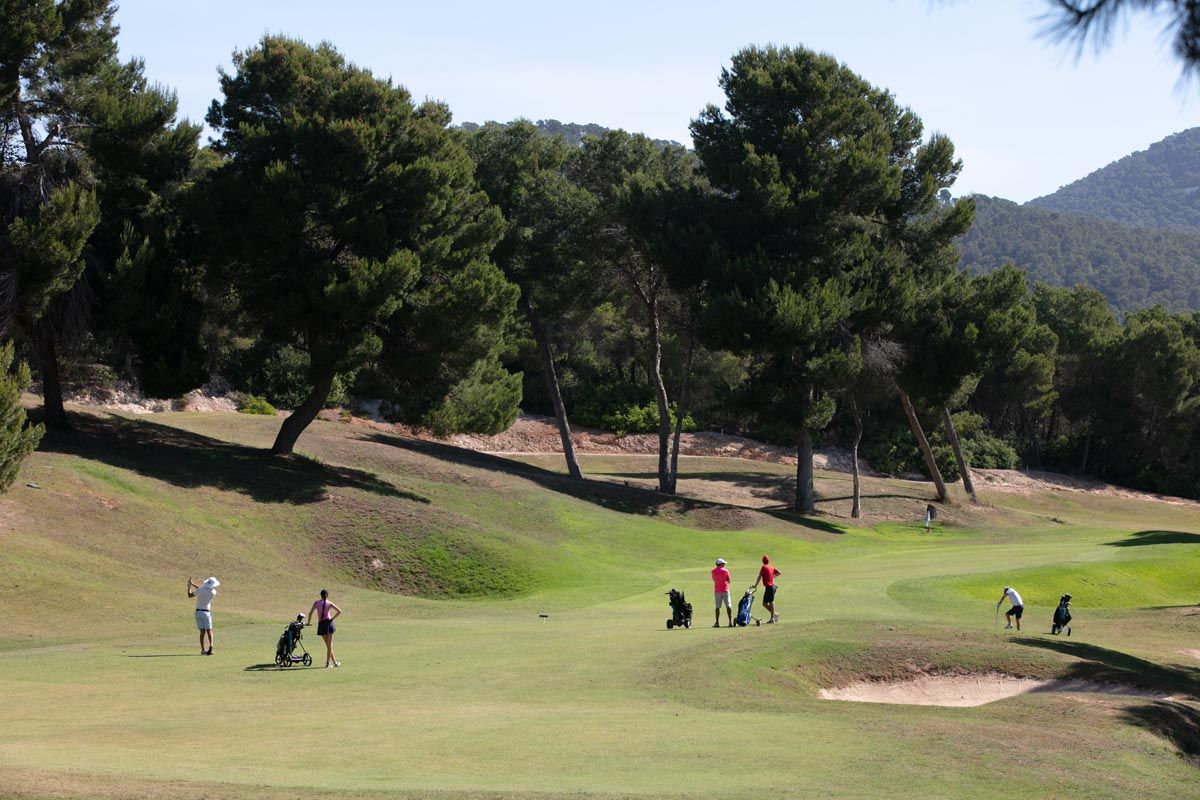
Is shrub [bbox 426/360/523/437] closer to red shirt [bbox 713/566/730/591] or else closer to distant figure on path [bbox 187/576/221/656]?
red shirt [bbox 713/566/730/591]

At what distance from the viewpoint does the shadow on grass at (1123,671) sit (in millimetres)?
20578

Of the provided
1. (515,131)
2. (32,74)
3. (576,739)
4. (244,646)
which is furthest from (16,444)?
(515,131)

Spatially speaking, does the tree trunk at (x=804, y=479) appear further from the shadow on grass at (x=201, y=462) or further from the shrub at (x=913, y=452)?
the shrub at (x=913, y=452)

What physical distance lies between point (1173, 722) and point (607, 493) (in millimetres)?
35231

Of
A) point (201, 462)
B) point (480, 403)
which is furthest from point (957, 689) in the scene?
point (480, 403)

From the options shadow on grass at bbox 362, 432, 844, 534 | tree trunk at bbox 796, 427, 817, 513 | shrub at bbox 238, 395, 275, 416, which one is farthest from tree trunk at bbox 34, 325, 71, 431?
tree trunk at bbox 796, 427, 817, 513

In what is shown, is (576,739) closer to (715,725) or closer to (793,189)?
(715,725)

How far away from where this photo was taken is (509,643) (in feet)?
77.2

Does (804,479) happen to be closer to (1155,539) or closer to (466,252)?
(1155,539)

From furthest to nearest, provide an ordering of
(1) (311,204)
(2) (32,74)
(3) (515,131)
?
(3) (515,131) < (1) (311,204) < (2) (32,74)

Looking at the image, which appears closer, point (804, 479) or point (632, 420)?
point (804, 479)

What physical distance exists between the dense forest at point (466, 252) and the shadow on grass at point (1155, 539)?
34.1 ft

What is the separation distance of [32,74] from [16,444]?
52.9ft

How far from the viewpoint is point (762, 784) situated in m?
12.5
